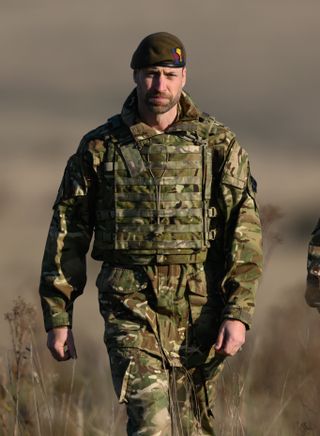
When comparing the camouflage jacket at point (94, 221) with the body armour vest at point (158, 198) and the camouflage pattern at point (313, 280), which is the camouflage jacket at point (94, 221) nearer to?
the body armour vest at point (158, 198)

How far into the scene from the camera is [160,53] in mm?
6520

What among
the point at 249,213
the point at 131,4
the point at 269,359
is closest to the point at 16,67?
the point at 131,4

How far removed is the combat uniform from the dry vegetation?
29cm

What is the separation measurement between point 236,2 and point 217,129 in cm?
3689

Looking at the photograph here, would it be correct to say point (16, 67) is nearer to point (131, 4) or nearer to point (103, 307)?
point (131, 4)

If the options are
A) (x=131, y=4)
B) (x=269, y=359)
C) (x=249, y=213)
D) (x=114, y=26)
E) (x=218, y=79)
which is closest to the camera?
(x=249, y=213)

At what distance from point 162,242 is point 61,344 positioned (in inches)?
22.7

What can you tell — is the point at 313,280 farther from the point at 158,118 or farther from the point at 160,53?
the point at 160,53

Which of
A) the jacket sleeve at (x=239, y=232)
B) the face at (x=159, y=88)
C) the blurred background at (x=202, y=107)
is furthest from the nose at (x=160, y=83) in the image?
the blurred background at (x=202, y=107)

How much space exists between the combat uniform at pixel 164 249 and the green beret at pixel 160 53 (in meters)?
0.23

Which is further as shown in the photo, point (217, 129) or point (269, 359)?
point (269, 359)

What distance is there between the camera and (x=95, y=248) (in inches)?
261

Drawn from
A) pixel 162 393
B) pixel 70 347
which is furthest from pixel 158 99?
pixel 162 393

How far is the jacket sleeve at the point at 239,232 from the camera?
254 inches
